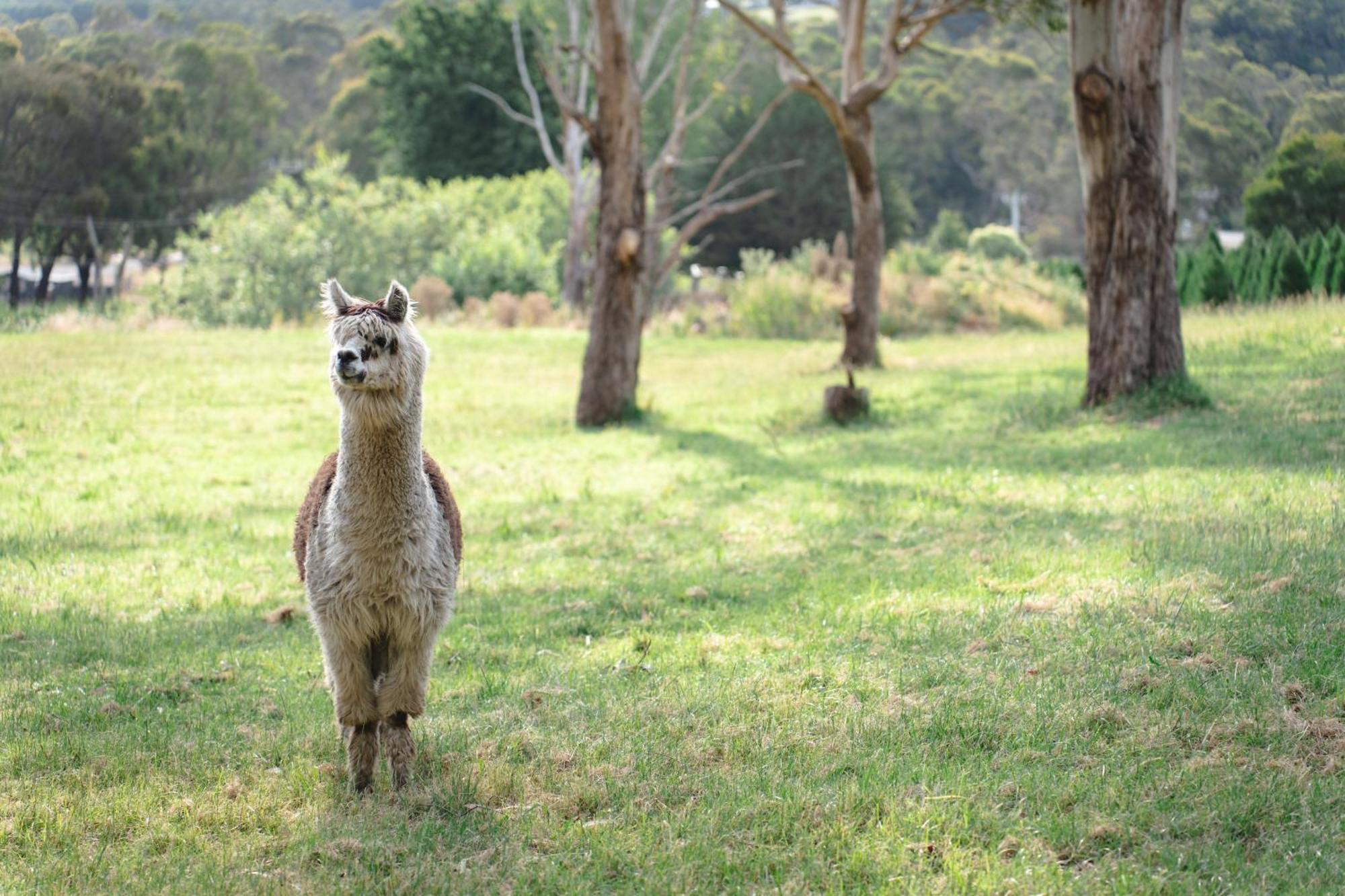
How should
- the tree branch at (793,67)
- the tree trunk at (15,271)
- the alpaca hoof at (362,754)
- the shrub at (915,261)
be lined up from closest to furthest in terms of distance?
the alpaca hoof at (362,754)
the tree branch at (793,67)
the tree trunk at (15,271)
the shrub at (915,261)

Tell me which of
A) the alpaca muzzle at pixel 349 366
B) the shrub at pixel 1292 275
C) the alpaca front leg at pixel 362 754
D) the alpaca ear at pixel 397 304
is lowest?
the alpaca front leg at pixel 362 754

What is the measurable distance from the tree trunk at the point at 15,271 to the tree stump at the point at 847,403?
1404 cm

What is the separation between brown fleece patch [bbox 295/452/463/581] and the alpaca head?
0.71m

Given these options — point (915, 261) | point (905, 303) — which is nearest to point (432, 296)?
point (905, 303)

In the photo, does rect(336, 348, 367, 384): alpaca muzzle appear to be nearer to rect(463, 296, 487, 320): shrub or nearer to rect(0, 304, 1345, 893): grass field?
rect(0, 304, 1345, 893): grass field

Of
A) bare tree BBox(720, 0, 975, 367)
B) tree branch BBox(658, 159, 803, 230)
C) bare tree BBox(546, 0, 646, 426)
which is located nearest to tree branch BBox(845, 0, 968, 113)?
bare tree BBox(720, 0, 975, 367)

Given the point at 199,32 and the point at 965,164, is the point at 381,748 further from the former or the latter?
the point at 965,164

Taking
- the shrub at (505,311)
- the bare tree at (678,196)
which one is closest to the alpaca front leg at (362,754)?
the bare tree at (678,196)

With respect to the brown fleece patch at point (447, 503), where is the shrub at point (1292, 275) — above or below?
above

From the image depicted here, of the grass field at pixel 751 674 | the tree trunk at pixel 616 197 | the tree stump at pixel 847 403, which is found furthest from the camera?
the tree trunk at pixel 616 197

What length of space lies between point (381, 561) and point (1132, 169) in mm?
10856

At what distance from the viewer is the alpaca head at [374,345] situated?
476cm

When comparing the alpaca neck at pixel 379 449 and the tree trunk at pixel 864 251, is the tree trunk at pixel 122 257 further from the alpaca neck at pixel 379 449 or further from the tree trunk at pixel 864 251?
the alpaca neck at pixel 379 449

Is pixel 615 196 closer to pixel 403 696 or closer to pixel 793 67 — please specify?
pixel 793 67
